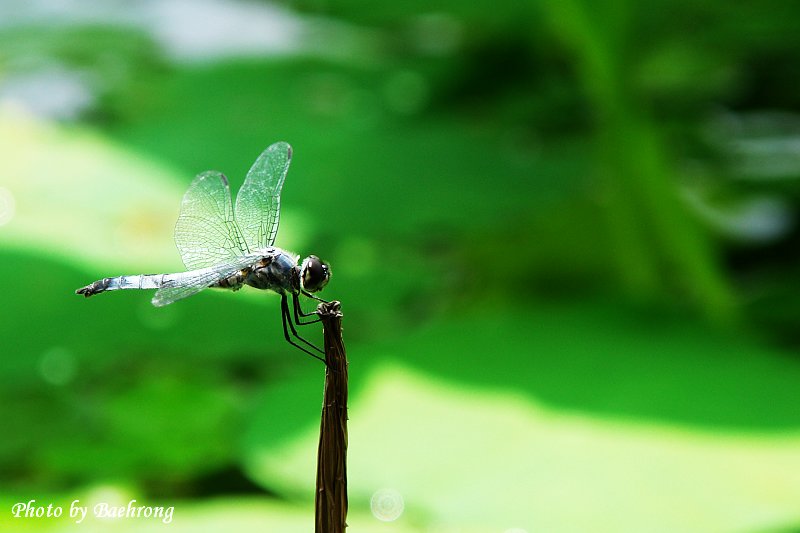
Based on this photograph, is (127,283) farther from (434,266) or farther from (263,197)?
(434,266)

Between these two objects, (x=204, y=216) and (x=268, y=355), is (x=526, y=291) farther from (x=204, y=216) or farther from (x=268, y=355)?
(x=204, y=216)

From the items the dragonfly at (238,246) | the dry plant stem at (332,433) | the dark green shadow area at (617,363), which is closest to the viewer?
the dry plant stem at (332,433)

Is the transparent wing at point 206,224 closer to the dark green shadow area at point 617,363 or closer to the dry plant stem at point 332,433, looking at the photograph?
the dry plant stem at point 332,433

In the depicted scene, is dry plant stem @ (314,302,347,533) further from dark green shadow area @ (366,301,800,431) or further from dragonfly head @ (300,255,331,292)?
dark green shadow area @ (366,301,800,431)

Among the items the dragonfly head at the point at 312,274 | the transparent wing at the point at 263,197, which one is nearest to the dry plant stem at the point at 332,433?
the dragonfly head at the point at 312,274

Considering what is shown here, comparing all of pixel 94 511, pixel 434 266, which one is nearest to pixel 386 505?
pixel 94 511

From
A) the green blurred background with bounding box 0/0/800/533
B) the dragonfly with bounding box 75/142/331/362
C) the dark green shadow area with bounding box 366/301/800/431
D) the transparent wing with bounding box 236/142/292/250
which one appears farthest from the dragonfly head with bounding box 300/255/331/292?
the dark green shadow area with bounding box 366/301/800/431

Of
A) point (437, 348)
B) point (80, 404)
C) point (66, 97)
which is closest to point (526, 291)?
point (437, 348)
